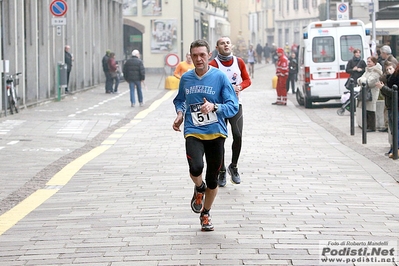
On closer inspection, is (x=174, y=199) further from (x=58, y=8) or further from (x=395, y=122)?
(x=58, y=8)

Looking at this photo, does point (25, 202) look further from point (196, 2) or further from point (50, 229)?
point (196, 2)

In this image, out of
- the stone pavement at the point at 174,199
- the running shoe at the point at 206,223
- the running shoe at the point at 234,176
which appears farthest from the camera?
the running shoe at the point at 234,176

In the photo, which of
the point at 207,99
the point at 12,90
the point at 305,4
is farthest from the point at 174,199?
the point at 305,4

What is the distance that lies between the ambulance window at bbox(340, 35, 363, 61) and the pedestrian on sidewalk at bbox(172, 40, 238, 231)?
751 inches

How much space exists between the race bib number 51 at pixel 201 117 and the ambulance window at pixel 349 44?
62.8ft

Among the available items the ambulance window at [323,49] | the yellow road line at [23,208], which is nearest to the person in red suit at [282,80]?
the ambulance window at [323,49]

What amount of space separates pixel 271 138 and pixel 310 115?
24.1 feet

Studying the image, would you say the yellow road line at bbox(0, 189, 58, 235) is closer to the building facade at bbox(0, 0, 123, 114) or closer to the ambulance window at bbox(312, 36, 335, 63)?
the building facade at bbox(0, 0, 123, 114)

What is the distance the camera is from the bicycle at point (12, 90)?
23.2m

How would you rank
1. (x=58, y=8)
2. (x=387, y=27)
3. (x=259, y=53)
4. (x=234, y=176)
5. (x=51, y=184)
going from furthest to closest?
(x=259, y=53), (x=387, y=27), (x=58, y=8), (x=51, y=184), (x=234, y=176)

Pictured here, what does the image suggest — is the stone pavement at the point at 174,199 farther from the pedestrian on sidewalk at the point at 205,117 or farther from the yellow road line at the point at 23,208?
the pedestrian on sidewalk at the point at 205,117

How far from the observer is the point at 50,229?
8039 mm

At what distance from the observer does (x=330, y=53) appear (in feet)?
87.0

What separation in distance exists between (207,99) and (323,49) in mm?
19211
